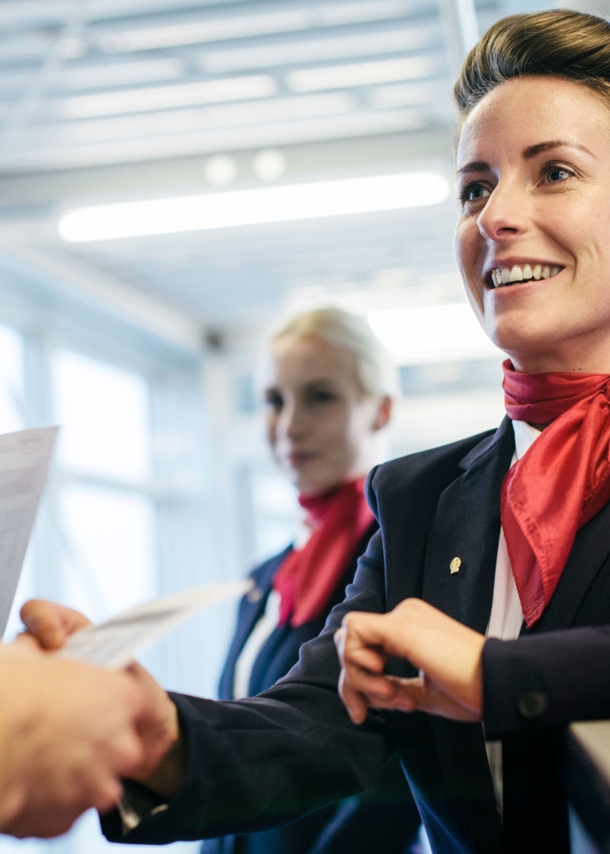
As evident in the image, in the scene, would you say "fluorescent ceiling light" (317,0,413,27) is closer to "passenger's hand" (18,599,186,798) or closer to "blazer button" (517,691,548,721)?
"passenger's hand" (18,599,186,798)

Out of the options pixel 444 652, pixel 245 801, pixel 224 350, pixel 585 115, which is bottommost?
pixel 245 801

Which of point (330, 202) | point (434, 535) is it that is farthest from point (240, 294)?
point (434, 535)

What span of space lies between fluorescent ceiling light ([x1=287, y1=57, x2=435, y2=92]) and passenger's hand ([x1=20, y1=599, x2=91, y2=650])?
Answer: 16.0 ft

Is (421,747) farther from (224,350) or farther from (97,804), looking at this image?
(224,350)

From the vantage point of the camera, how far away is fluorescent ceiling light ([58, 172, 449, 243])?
5.91 meters

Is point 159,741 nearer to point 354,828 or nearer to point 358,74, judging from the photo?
point 354,828

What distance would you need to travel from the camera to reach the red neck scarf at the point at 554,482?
1183 mm

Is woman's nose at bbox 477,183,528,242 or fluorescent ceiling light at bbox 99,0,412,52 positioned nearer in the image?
woman's nose at bbox 477,183,528,242

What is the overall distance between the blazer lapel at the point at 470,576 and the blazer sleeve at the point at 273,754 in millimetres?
105

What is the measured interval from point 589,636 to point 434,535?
390mm

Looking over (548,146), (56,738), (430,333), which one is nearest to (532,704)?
(56,738)

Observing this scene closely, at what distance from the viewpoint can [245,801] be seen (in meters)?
1.15

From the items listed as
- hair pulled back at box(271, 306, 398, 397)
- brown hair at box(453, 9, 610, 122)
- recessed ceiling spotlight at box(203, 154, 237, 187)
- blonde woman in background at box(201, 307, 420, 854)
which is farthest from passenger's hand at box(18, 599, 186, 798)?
recessed ceiling spotlight at box(203, 154, 237, 187)

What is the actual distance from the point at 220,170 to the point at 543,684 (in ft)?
16.7
